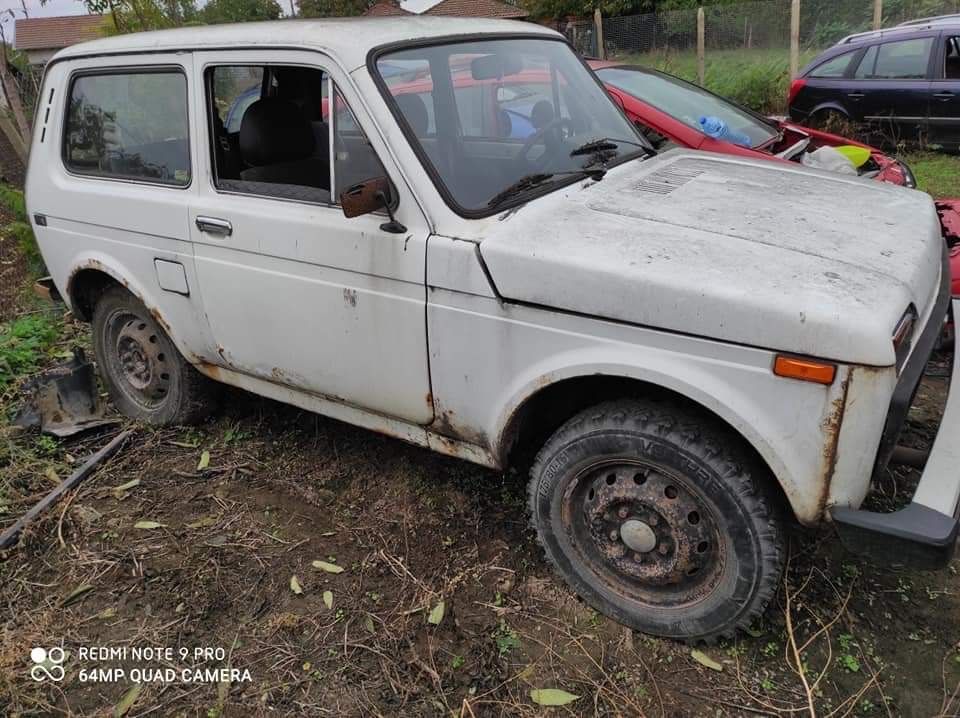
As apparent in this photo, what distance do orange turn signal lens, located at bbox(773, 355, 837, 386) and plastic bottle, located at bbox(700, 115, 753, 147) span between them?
3.79 m

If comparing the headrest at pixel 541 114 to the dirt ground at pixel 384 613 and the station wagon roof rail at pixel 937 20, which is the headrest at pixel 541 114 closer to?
the dirt ground at pixel 384 613

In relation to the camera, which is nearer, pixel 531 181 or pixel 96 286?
pixel 531 181

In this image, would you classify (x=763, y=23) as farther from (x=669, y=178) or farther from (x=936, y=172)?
(x=669, y=178)

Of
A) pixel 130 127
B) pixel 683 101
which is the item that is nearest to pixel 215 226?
pixel 130 127

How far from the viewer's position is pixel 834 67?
946 centimetres

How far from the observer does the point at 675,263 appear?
7.41ft

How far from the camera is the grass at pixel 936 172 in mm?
7492

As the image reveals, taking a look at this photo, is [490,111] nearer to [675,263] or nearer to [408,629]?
[675,263]

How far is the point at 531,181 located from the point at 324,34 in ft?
3.16

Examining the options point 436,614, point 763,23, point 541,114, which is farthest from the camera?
point 763,23

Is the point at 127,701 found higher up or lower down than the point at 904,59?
lower down

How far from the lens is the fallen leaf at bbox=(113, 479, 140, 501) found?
367 centimetres

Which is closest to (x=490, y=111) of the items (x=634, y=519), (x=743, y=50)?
(x=634, y=519)

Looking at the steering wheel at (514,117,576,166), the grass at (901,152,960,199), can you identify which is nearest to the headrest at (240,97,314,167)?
the steering wheel at (514,117,576,166)
